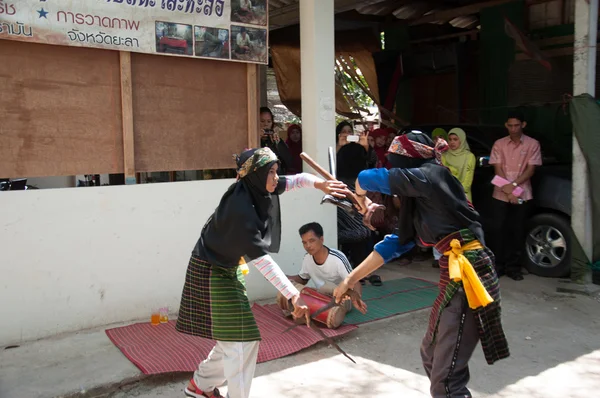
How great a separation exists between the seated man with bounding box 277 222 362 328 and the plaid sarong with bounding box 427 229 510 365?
2049 mm

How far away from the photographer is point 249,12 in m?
5.59

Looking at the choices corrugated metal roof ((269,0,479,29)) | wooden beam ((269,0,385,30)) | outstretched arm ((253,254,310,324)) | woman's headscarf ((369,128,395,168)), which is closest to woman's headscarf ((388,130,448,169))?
outstretched arm ((253,254,310,324))

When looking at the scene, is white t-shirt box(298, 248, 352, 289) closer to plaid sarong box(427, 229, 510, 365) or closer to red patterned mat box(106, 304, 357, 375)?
red patterned mat box(106, 304, 357, 375)

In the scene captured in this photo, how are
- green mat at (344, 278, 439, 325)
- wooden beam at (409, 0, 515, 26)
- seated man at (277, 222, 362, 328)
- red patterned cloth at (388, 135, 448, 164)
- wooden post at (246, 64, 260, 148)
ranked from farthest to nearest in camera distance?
wooden beam at (409, 0, 515, 26) < wooden post at (246, 64, 260, 148) < green mat at (344, 278, 439, 325) < seated man at (277, 222, 362, 328) < red patterned cloth at (388, 135, 448, 164)

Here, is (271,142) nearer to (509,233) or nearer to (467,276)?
(509,233)

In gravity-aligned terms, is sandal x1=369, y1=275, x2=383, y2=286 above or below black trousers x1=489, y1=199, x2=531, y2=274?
below

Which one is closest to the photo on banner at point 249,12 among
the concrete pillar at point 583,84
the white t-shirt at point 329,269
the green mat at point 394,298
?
the white t-shirt at point 329,269

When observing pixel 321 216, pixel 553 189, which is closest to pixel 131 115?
pixel 321 216

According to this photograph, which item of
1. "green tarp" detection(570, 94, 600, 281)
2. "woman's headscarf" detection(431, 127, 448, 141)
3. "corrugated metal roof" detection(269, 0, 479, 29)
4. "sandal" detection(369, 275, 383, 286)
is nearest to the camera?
"green tarp" detection(570, 94, 600, 281)

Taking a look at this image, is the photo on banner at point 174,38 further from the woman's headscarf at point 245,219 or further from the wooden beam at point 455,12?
the wooden beam at point 455,12

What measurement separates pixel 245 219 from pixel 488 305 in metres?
1.32

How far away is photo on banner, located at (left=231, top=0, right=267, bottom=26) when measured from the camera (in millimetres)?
5486

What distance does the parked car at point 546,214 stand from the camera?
6.39 meters

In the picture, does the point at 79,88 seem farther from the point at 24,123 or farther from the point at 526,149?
the point at 526,149
